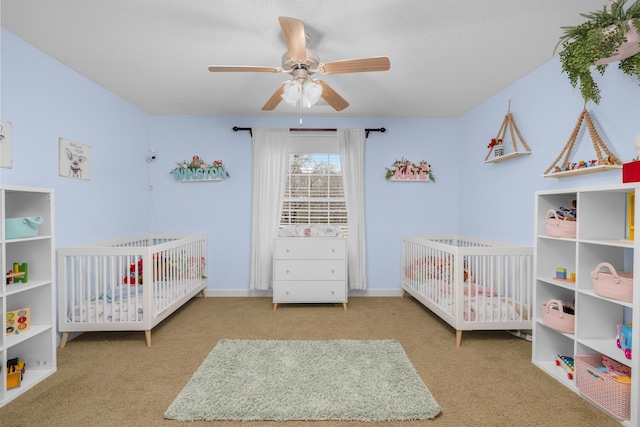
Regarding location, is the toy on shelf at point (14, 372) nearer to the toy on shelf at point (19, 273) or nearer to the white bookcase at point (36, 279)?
the white bookcase at point (36, 279)

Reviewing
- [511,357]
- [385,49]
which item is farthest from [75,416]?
[385,49]

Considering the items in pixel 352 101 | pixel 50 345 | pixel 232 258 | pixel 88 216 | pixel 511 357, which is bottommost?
pixel 511 357

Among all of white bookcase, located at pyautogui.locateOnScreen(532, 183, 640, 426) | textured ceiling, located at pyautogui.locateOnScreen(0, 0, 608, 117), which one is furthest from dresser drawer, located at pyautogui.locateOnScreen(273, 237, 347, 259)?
white bookcase, located at pyautogui.locateOnScreen(532, 183, 640, 426)

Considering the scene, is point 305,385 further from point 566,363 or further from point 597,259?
point 597,259

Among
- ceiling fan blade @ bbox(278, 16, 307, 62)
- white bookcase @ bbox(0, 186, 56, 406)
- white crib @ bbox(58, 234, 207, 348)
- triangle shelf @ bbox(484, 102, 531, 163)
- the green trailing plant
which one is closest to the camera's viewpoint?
the green trailing plant

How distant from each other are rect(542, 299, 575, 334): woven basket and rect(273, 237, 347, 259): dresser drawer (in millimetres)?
1842

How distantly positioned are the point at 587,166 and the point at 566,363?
4.25ft

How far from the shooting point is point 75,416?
1.70 m

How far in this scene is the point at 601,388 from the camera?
67.6 inches

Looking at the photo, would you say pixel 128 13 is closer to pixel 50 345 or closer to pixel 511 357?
pixel 50 345

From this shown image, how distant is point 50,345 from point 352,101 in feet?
10.7

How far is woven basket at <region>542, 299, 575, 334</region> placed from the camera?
2037 millimetres

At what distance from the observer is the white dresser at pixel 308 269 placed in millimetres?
3490

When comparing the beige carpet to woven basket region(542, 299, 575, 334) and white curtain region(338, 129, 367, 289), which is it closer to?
woven basket region(542, 299, 575, 334)
